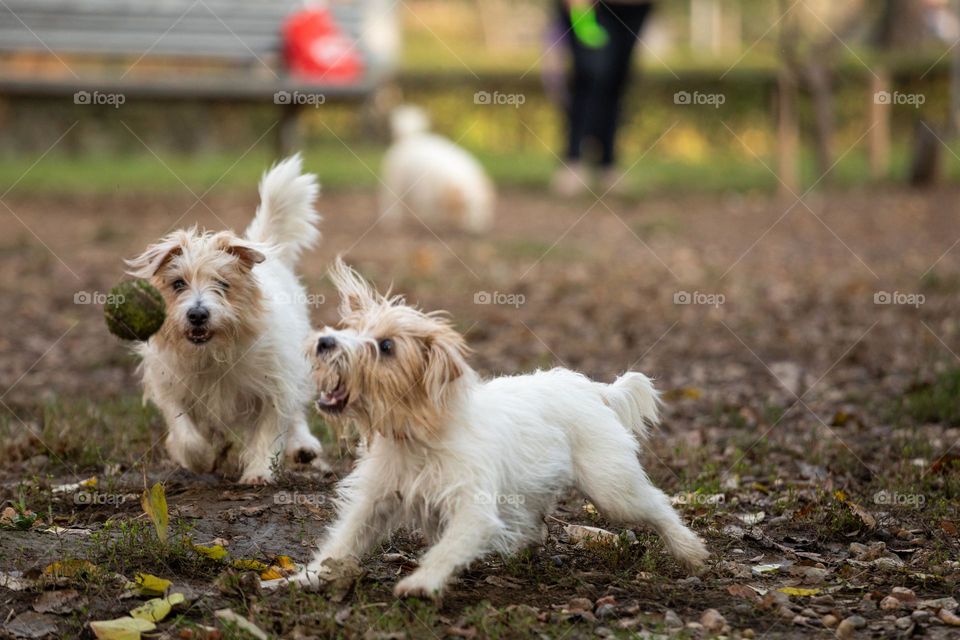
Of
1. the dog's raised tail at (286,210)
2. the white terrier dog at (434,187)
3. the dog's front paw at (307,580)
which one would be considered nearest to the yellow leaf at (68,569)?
the dog's front paw at (307,580)

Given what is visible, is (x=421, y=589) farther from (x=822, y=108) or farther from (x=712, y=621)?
(x=822, y=108)

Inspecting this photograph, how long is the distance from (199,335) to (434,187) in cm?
966

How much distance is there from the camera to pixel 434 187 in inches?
585

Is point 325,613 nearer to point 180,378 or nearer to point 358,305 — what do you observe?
point 358,305

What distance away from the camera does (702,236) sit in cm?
1421

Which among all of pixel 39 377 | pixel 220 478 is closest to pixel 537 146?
pixel 39 377

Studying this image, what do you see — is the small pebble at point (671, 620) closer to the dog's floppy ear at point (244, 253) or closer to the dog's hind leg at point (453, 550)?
the dog's hind leg at point (453, 550)

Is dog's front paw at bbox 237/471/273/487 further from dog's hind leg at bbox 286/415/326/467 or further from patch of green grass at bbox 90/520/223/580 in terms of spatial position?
patch of green grass at bbox 90/520/223/580

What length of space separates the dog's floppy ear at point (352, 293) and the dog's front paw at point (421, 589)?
3.09 ft

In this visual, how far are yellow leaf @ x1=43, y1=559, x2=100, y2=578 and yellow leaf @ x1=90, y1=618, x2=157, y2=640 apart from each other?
33 cm

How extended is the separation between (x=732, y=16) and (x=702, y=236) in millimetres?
28240

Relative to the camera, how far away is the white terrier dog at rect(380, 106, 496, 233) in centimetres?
1469

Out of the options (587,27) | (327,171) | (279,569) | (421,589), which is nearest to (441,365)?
(421,589)

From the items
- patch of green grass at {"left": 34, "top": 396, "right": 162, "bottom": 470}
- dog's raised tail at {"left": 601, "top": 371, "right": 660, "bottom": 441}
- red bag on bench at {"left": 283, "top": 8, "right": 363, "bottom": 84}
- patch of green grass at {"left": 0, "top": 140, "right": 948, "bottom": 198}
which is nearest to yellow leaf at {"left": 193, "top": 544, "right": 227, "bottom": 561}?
patch of green grass at {"left": 34, "top": 396, "right": 162, "bottom": 470}
